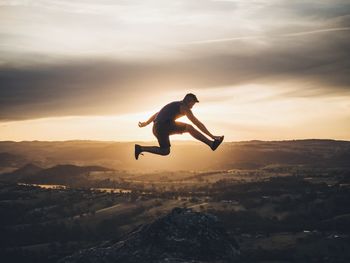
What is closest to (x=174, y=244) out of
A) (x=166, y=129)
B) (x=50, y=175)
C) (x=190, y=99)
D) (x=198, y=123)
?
(x=166, y=129)

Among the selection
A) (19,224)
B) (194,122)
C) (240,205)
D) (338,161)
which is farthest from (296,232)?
(338,161)

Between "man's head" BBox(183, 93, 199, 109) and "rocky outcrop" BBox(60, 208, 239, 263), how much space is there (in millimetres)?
6044

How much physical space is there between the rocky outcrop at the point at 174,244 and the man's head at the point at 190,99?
604 cm

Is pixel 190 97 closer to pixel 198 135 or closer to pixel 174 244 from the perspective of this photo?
pixel 198 135

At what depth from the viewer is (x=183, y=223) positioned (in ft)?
→ 62.1

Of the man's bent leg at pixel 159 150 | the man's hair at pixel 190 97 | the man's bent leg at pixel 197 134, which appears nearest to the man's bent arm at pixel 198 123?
the man's hair at pixel 190 97

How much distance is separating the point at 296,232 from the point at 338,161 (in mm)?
135477

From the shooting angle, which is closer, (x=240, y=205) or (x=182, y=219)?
(x=182, y=219)

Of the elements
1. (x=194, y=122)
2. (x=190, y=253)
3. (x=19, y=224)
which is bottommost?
(x=19, y=224)

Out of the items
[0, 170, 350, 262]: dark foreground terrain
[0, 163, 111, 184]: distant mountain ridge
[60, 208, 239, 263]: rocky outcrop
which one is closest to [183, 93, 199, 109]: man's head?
[60, 208, 239, 263]: rocky outcrop

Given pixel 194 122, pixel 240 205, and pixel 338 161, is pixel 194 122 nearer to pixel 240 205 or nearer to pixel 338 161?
pixel 240 205

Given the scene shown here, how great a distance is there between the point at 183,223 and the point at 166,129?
17.3 feet

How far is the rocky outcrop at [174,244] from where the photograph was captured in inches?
701

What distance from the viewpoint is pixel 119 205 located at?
276 feet
